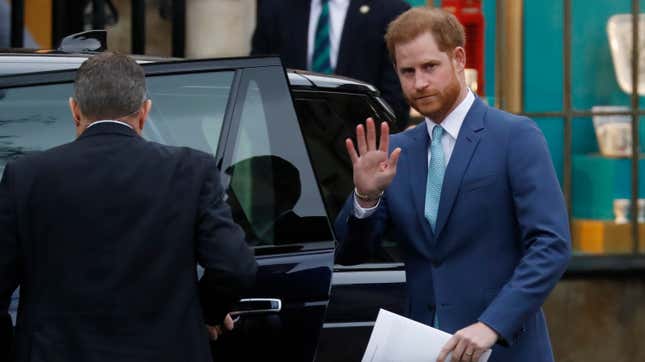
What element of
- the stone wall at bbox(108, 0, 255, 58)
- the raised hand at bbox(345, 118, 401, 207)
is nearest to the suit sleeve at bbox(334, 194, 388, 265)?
the raised hand at bbox(345, 118, 401, 207)

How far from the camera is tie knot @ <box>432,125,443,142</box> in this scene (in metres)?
4.09

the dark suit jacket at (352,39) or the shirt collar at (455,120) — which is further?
the dark suit jacket at (352,39)

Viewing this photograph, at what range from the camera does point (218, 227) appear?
379 cm

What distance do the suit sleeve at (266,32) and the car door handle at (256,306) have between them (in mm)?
2835

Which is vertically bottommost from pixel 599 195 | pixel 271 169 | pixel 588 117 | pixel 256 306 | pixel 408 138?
pixel 599 195

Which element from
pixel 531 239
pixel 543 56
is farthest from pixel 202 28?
pixel 531 239

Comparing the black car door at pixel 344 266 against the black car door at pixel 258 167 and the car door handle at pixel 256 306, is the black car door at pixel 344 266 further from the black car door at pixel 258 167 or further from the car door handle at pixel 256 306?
the car door handle at pixel 256 306

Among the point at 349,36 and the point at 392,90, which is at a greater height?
the point at 349,36

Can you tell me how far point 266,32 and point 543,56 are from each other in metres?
2.85

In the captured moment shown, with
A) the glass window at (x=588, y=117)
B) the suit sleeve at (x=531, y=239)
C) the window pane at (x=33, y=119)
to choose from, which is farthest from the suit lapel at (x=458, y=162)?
the glass window at (x=588, y=117)

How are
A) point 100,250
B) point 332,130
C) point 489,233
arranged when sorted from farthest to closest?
1. point 332,130
2. point 489,233
3. point 100,250

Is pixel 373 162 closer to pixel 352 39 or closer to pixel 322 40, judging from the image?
pixel 352 39

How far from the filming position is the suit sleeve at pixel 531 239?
3.86 meters

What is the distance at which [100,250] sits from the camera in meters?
3.71
